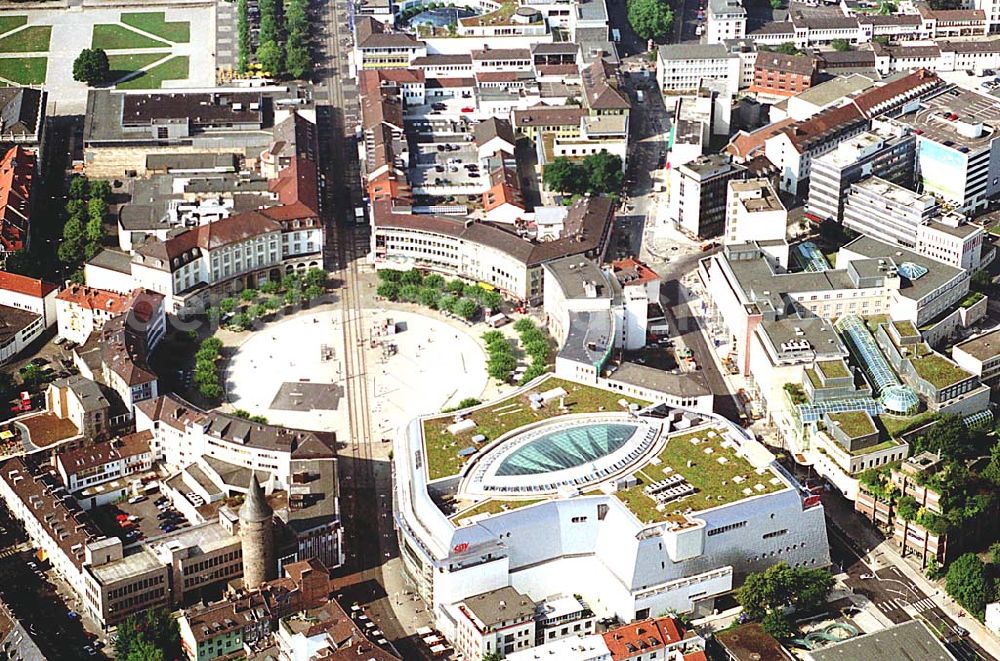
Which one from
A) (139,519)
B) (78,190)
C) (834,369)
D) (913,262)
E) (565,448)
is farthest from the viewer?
(78,190)

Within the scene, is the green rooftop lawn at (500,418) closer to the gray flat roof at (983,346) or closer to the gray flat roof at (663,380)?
the gray flat roof at (663,380)

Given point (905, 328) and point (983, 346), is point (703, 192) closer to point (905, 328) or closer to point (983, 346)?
point (905, 328)

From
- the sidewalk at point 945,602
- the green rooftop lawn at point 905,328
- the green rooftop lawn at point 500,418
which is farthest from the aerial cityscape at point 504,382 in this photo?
A: the green rooftop lawn at point 905,328

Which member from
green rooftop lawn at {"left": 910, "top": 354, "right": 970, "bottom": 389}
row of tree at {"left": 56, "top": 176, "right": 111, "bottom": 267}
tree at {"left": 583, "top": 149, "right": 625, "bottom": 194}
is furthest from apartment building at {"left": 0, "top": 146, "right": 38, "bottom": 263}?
green rooftop lawn at {"left": 910, "top": 354, "right": 970, "bottom": 389}

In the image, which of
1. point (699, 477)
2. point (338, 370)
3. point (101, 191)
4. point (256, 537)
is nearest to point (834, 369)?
point (699, 477)

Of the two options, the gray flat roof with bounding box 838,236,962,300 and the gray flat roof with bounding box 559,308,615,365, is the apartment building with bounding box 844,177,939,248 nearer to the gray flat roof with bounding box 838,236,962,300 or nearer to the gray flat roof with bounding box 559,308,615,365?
the gray flat roof with bounding box 838,236,962,300

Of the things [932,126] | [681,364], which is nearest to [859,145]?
[932,126]
